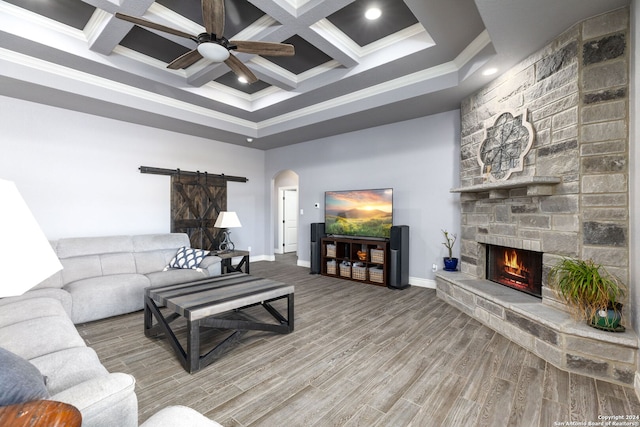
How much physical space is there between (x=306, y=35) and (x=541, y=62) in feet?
7.77

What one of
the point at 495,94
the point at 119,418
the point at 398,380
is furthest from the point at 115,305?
the point at 495,94

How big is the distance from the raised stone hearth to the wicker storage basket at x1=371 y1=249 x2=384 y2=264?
157 cm

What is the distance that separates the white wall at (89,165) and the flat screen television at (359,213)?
2.72m

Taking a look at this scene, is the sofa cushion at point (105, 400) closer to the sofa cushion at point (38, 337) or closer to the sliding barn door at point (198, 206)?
the sofa cushion at point (38, 337)

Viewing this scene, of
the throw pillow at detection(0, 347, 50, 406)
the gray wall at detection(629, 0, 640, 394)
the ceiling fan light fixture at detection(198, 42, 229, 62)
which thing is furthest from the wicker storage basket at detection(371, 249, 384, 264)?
the throw pillow at detection(0, 347, 50, 406)

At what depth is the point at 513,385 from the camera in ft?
6.73

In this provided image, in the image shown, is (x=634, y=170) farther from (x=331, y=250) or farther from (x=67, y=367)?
(x=331, y=250)

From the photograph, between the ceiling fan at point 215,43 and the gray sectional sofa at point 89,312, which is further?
the ceiling fan at point 215,43

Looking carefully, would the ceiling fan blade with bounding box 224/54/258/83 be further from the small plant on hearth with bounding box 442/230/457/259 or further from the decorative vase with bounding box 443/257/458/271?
the decorative vase with bounding box 443/257/458/271

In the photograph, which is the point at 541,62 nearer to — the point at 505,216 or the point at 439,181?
the point at 505,216

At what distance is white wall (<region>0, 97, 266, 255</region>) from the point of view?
3938 mm

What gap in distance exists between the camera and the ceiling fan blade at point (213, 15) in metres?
2.11

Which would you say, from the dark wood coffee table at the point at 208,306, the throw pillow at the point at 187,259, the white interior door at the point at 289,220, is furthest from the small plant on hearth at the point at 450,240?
the white interior door at the point at 289,220

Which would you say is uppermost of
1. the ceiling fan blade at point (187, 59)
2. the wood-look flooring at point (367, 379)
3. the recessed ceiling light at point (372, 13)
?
the recessed ceiling light at point (372, 13)
